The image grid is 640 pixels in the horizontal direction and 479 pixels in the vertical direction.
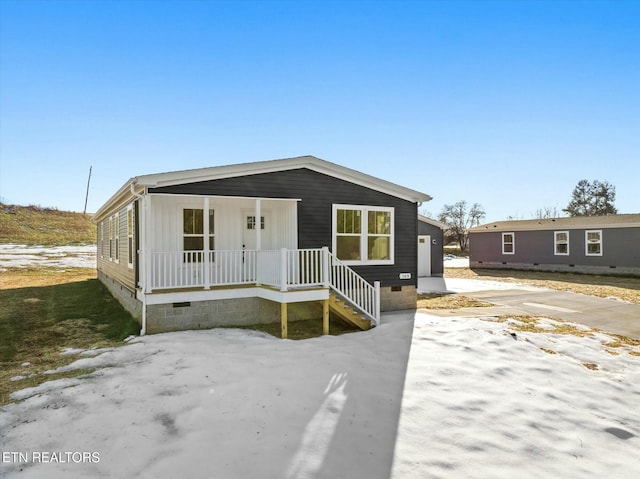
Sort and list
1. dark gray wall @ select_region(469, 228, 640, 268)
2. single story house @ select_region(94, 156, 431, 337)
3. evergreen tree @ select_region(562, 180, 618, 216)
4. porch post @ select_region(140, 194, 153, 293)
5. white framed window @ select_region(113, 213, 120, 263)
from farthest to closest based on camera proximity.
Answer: evergreen tree @ select_region(562, 180, 618, 216) < dark gray wall @ select_region(469, 228, 640, 268) < white framed window @ select_region(113, 213, 120, 263) < single story house @ select_region(94, 156, 431, 337) < porch post @ select_region(140, 194, 153, 293)

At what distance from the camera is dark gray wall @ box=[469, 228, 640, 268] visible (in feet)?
65.3

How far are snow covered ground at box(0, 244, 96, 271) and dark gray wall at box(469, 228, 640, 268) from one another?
26701 mm

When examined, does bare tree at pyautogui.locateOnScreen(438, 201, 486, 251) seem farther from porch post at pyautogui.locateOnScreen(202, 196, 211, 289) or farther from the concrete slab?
porch post at pyautogui.locateOnScreen(202, 196, 211, 289)

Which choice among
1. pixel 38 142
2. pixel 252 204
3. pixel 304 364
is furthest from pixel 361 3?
pixel 38 142

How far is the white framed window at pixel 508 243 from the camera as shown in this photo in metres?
24.8

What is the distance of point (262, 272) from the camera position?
9273 millimetres

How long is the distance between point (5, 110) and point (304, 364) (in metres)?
26.6

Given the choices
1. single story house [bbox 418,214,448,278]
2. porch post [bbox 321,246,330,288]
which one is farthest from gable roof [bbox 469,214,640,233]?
porch post [bbox 321,246,330,288]

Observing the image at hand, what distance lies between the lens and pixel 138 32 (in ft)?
43.5

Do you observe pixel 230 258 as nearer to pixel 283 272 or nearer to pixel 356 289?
pixel 283 272

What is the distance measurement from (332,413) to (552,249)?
74.6 feet

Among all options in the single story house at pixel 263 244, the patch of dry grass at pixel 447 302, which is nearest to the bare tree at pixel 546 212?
the patch of dry grass at pixel 447 302

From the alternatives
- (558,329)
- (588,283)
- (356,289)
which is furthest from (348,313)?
(588,283)

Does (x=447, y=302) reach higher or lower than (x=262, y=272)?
lower
